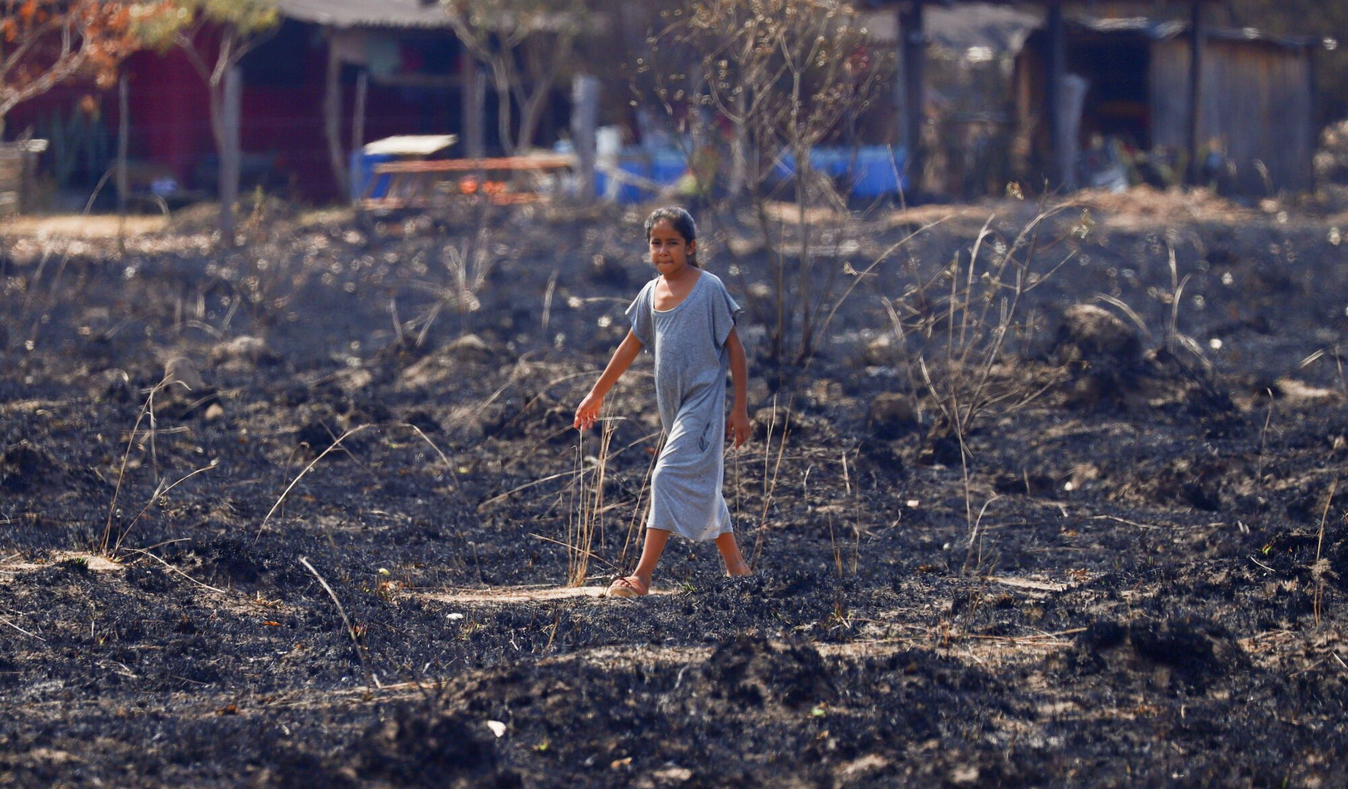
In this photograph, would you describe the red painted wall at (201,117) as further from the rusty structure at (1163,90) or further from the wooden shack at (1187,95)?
the wooden shack at (1187,95)

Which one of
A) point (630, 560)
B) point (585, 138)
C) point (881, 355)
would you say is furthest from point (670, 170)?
point (630, 560)

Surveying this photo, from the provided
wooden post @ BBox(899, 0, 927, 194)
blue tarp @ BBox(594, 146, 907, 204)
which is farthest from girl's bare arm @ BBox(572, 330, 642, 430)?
wooden post @ BBox(899, 0, 927, 194)

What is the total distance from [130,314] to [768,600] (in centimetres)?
703

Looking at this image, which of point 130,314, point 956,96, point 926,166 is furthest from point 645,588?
point 956,96

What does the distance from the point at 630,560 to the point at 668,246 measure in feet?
4.16

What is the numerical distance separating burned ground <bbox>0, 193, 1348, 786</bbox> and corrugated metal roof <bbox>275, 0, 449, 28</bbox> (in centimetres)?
840

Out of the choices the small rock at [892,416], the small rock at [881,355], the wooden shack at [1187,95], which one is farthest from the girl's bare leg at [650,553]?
the wooden shack at [1187,95]

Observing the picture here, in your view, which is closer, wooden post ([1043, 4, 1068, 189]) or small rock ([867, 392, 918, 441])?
small rock ([867, 392, 918, 441])

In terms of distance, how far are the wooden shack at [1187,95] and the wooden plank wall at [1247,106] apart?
1 centimetres

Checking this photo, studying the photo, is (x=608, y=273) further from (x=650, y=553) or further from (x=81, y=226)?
(x=650, y=553)

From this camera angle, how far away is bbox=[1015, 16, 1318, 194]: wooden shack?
A: 56.1 ft

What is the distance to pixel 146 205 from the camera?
16.8 m

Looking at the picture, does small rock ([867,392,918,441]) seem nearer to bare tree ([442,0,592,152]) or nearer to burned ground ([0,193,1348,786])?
burned ground ([0,193,1348,786])

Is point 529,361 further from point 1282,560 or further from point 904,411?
point 1282,560
